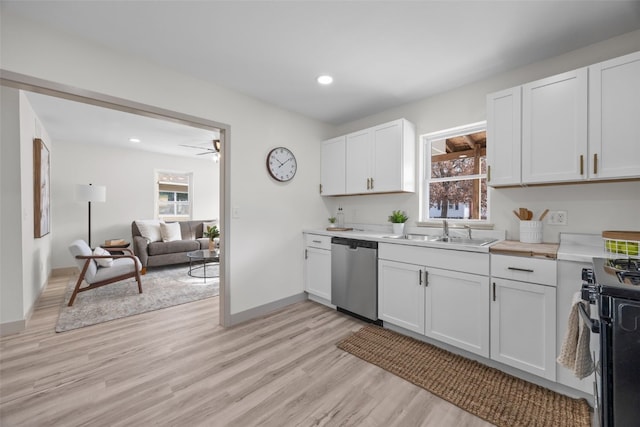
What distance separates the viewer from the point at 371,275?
2.71 metres

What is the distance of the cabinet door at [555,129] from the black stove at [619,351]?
130cm

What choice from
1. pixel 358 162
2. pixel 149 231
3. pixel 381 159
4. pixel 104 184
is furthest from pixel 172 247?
pixel 381 159

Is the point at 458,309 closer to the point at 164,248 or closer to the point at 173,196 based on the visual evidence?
the point at 164,248

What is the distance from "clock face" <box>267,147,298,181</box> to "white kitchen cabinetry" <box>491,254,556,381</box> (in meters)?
2.30

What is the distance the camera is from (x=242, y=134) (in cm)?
288

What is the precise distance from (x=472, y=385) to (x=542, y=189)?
5.44ft

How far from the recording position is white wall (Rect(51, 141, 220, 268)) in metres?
4.91

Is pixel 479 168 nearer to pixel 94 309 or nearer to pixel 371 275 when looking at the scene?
pixel 371 275

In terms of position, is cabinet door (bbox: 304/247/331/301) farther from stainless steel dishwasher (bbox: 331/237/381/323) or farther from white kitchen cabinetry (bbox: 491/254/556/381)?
white kitchen cabinetry (bbox: 491/254/556/381)

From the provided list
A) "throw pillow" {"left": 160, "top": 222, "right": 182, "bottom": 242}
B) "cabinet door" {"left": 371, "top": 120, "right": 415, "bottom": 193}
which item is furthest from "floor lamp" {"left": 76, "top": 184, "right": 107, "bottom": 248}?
"cabinet door" {"left": 371, "top": 120, "right": 415, "bottom": 193}

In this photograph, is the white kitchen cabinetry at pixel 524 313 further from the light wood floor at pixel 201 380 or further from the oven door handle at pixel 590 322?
the oven door handle at pixel 590 322

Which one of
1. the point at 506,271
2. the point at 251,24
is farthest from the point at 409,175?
the point at 251,24

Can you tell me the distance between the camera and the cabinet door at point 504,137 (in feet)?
6.87

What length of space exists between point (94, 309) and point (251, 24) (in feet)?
11.5
